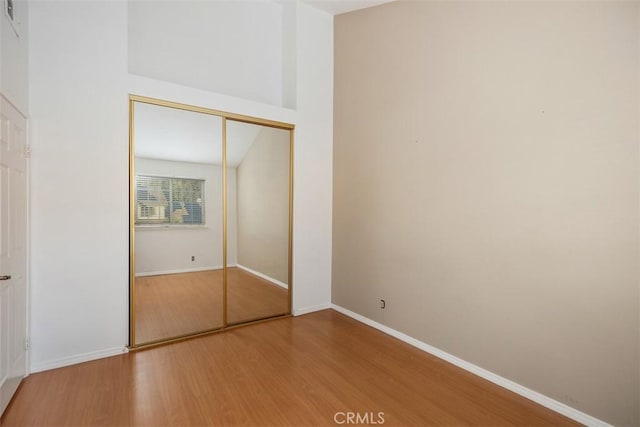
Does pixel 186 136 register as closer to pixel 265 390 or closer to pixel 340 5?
pixel 340 5

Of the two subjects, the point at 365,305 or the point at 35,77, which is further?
the point at 365,305

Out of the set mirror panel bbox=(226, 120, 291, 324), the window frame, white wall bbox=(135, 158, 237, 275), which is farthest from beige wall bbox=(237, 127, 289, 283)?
the window frame

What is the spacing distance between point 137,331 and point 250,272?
49.8 inches

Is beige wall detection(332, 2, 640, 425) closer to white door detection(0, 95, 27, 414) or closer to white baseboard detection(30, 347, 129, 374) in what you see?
white baseboard detection(30, 347, 129, 374)

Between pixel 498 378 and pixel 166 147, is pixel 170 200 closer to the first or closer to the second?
pixel 166 147

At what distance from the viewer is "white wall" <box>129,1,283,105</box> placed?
10.6 ft

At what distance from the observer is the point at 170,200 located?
314 centimetres

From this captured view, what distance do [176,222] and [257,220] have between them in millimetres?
904

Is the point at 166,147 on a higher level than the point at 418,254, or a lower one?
higher

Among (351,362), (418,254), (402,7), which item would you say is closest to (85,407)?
(351,362)

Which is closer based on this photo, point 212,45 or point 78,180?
point 78,180

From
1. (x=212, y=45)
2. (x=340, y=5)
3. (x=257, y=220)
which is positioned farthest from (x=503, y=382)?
(x=212, y=45)

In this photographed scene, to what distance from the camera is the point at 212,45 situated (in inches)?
143

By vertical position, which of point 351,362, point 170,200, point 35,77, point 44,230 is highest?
point 35,77
